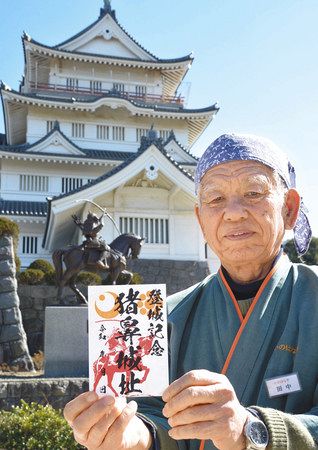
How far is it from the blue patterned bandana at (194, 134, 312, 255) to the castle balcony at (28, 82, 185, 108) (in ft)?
71.6

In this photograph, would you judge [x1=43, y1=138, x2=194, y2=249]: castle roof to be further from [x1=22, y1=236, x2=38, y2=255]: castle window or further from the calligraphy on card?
the calligraphy on card

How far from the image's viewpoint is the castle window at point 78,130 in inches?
936

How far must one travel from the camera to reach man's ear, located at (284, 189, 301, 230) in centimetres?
189

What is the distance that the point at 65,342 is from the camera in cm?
873

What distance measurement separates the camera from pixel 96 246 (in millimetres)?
10078

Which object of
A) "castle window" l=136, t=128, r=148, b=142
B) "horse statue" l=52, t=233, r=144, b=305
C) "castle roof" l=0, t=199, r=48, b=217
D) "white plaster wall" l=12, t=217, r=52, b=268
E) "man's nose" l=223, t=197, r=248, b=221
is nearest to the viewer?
"man's nose" l=223, t=197, r=248, b=221

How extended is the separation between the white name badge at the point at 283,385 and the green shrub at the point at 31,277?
1295 centimetres

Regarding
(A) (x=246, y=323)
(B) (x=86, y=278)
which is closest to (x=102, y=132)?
(B) (x=86, y=278)

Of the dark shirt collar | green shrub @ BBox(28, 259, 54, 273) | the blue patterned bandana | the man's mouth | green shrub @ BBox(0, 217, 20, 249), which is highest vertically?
green shrub @ BBox(0, 217, 20, 249)

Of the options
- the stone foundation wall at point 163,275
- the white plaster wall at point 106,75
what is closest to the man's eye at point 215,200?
the stone foundation wall at point 163,275

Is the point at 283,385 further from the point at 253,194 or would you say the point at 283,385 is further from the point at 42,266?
the point at 42,266

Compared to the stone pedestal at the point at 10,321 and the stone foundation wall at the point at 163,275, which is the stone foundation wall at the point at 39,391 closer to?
the stone pedestal at the point at 10,321

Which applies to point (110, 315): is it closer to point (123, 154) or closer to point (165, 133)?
point (123, 154)

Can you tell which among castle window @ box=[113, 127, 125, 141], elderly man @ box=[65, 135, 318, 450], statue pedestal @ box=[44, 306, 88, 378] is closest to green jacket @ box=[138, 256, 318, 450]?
elderly man @ box=[65, 135, 318, 450]
